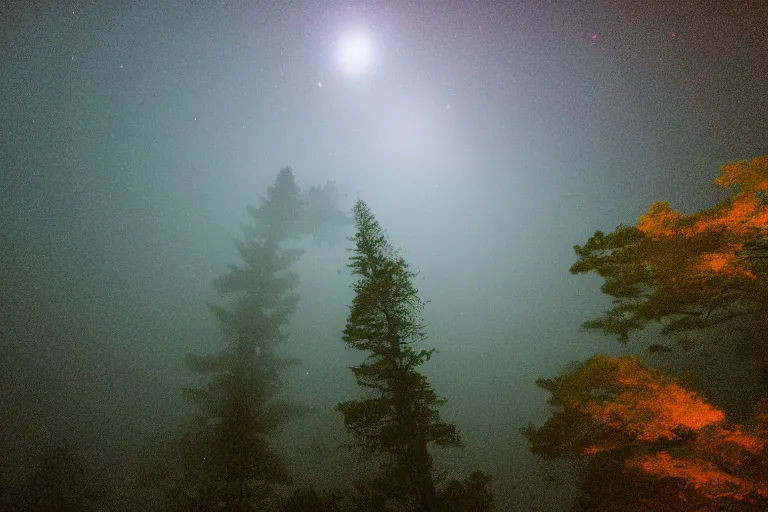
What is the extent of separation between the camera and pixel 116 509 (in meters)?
24.2

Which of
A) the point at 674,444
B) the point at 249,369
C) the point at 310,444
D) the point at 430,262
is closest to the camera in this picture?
the point at 674,444

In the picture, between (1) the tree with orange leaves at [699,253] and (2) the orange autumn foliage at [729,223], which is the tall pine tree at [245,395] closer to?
(1) the tree with orange leaves at [699,253]

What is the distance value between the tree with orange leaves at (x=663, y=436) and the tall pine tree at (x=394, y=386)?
3.41m

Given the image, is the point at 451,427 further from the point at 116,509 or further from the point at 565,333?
the point at 565,333

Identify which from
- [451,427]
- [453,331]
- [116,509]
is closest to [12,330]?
[116,509]

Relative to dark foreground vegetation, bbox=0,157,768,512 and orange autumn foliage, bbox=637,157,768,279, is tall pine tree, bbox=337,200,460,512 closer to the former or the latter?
dark foreground vegetation, bbox=0,157,768,512

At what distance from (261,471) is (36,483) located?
12278 mm

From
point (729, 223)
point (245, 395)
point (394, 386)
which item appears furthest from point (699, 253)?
point (245, 395)

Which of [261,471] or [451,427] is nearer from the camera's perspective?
[451,427]

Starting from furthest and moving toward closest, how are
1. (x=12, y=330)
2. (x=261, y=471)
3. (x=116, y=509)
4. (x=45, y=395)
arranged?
(x=12, y=330) → (x=45, y=395) → (x=116, y=509) → (x=261, y=471)

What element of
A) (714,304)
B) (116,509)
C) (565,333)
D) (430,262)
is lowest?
(116,509)

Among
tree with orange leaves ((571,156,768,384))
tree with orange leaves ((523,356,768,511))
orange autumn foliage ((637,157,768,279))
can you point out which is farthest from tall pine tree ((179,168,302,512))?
orange autumn foliage ((637,157,768,279))

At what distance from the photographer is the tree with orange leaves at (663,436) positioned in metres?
5.11

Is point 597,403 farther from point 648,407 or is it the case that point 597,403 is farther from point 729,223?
Result: point 729,223
